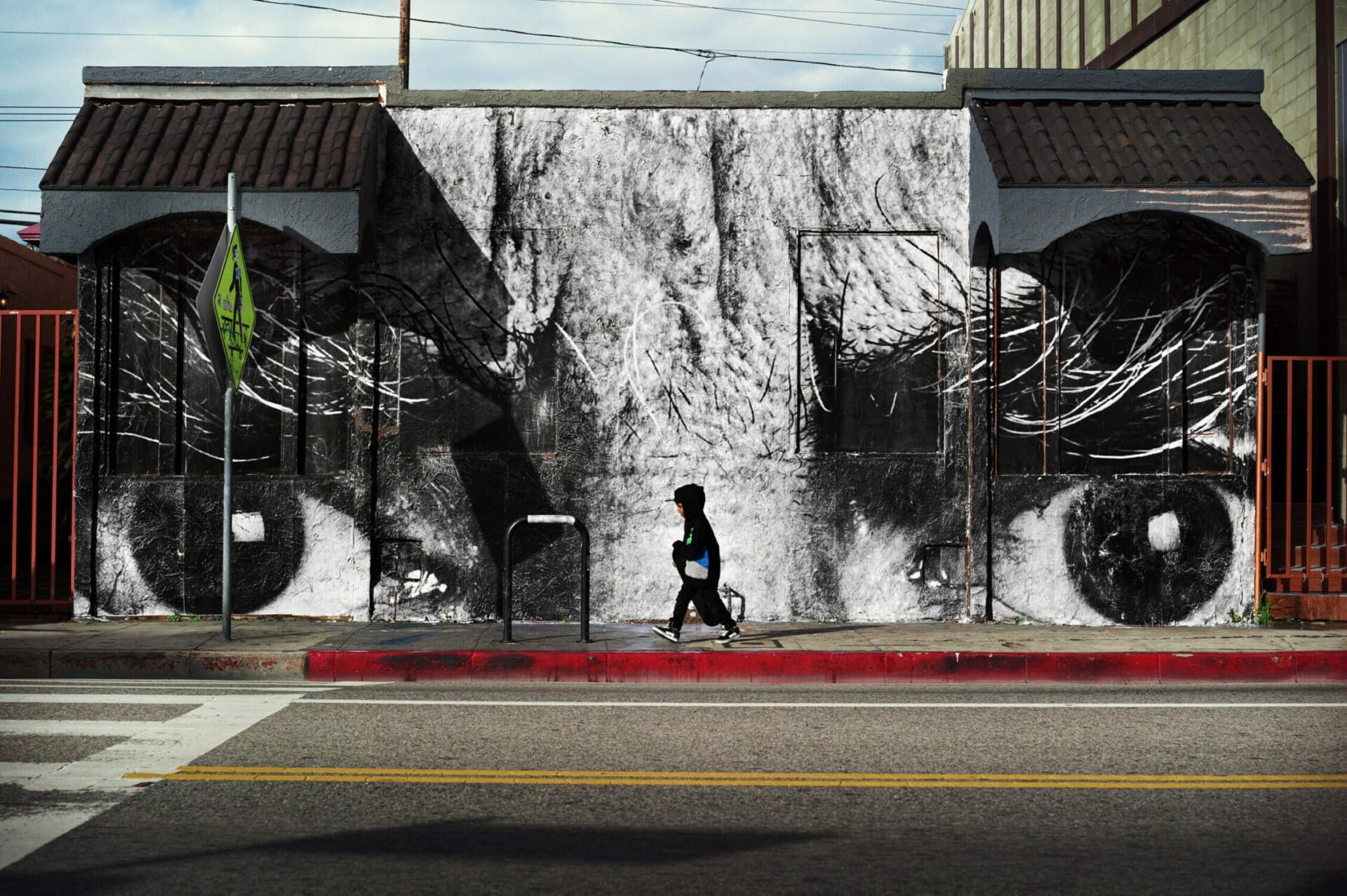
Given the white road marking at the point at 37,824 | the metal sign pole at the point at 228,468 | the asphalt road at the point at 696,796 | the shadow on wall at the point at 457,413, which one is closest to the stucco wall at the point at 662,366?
the shadow on wall at the point at 457,413

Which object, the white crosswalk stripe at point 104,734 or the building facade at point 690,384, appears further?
the building facade at point 690,384

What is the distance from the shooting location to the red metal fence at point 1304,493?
1180cm

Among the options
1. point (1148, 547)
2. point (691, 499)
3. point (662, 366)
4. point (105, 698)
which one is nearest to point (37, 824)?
point (105, 698)

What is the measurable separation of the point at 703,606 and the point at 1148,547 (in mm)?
4370

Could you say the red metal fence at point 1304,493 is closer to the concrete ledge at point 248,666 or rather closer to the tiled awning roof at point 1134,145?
the tiled awning roof at point 1134,145

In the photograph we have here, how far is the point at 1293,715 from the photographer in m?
7.62

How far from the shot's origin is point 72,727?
7.05m

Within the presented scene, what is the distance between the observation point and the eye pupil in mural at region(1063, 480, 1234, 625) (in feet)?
39.3

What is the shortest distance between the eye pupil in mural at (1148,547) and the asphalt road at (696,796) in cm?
360

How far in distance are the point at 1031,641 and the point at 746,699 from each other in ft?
10.8

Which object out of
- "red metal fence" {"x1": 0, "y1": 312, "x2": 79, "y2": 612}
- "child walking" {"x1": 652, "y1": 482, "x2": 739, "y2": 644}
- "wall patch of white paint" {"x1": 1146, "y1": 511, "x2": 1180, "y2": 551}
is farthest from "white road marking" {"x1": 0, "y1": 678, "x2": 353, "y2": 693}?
"wall patch of white paint" {"x1": 1146, "y1": 511, "x2": 1180, "y2": 551}

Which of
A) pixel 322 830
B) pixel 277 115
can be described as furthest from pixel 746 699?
pixel 277 115

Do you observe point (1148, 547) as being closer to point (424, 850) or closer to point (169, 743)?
point (169, 743)

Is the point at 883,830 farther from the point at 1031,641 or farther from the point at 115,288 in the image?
the point at 115,288
